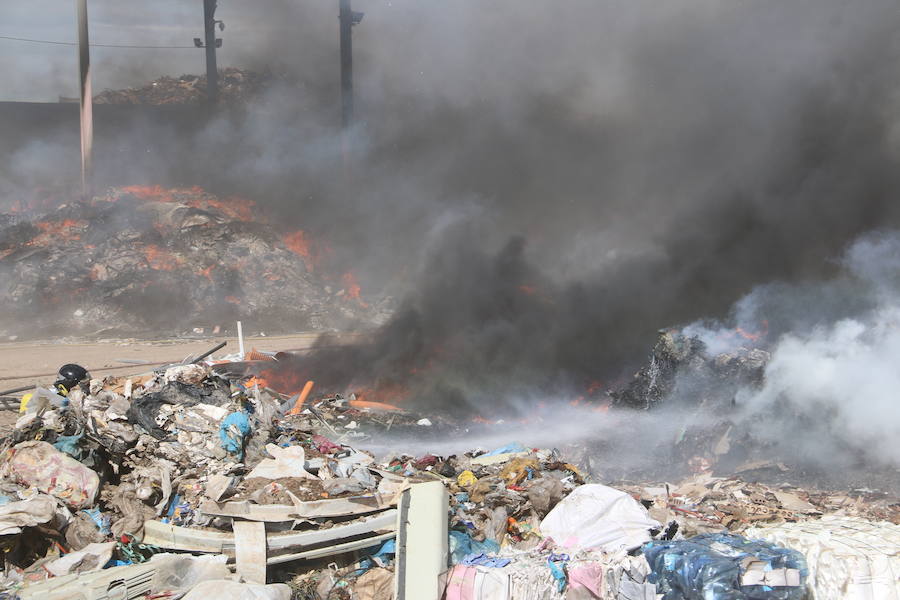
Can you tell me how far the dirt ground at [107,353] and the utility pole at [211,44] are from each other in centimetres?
1999

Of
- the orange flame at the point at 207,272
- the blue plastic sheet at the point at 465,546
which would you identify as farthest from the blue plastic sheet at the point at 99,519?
the orange flame at the point at 207,272

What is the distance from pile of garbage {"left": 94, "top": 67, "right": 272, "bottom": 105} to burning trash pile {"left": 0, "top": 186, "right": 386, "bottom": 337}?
511 inches

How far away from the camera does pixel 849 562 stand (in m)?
5.49

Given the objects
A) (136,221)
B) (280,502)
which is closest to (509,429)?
(280,502)

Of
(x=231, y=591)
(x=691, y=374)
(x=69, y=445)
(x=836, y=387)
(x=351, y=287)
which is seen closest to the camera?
(x=231, y=591)

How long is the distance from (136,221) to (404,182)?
10856 mm

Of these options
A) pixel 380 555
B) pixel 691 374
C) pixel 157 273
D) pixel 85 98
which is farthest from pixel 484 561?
pixel 85 98

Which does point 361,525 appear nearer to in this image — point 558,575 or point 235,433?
point 558,575

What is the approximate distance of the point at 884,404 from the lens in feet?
29.9

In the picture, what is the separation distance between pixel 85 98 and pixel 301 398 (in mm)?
18413

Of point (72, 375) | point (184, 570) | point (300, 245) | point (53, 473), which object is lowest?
point (184, 570)

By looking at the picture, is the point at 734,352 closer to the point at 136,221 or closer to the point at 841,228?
the point at 841,228

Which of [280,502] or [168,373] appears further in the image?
[168,373]

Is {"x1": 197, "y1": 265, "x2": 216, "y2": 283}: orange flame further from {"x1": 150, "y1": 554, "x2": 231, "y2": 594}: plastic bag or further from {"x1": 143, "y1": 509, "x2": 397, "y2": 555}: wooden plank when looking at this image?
{"x1": 150, "y1": 554, "x2": 231, "y2": 594}: plastic bag
